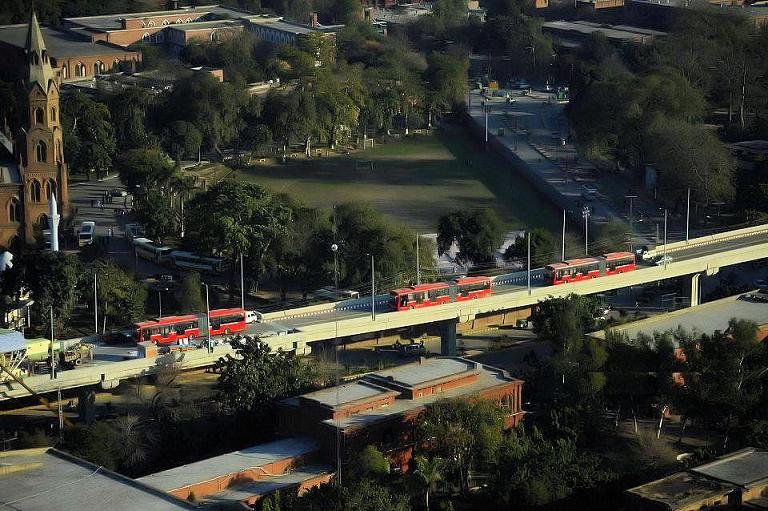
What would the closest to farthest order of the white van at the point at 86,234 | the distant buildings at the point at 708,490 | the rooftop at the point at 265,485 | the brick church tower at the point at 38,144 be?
1. the distant buildings at the point at 708,490
2. the rooftop at the point at 265,485
3. the brick church tower at the point at 38,144
4. the white van at the point at 86,234

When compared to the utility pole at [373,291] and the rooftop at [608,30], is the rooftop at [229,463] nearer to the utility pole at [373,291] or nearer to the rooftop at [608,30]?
the utility pole at [373,291]

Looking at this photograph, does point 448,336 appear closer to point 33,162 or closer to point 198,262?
point 198,262

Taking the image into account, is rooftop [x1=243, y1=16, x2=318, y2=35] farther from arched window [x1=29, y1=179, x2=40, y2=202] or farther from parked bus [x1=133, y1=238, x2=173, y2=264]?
arched window [x1=29, y1=179, x2=40, y2=202]

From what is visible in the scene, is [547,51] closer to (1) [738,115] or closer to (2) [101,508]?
(1) [738,115]

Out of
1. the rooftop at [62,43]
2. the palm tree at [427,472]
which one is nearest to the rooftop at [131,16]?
the rooftop at [62,43]

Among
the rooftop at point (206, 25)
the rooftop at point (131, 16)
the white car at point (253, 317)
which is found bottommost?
the white car at point (253, 317)

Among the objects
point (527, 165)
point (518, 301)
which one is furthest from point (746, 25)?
point (518, 301)
